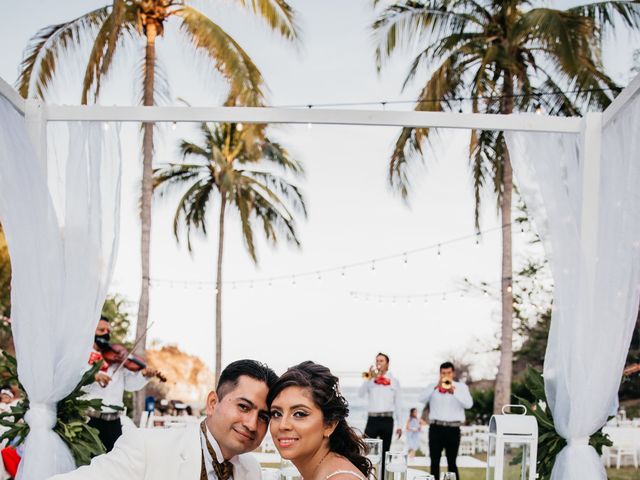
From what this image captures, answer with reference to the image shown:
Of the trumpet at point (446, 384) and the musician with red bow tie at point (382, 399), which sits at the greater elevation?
the trumpet at point (446, 384)

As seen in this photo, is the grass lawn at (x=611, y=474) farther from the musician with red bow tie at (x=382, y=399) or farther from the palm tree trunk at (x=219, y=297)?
the palm tree trunk at (x=219, y=297)

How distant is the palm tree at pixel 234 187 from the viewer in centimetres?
2062

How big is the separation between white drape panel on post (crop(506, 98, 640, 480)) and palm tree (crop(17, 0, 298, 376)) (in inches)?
347

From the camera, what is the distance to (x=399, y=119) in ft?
17.1

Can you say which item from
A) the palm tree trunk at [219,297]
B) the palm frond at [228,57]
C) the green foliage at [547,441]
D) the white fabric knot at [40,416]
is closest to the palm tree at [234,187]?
the palm tree trunk at [219,297]

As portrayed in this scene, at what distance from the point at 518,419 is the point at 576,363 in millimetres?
480

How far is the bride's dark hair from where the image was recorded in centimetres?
298

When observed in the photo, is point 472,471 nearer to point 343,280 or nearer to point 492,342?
point 492,342

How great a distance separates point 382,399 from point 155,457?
23.7ft

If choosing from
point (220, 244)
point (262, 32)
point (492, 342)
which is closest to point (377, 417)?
point (262, 32)

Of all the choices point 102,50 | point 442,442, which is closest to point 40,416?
point 442,442

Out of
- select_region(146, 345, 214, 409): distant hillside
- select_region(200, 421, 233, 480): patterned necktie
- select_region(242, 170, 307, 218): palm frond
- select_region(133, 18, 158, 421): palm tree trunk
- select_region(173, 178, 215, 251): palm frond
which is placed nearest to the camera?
select_region(200, 421, 233, 480): patterned necktie

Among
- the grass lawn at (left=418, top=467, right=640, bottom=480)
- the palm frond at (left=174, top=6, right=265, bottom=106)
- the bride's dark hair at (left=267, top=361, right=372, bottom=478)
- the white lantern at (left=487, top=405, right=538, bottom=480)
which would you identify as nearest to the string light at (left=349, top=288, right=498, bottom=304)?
the grass lawn at (left=418, top=467, right=640, bottom=480)

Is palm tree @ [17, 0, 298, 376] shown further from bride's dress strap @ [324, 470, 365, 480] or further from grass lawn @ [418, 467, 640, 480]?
bride's dress strap @ [324, 470, 365, 480]
